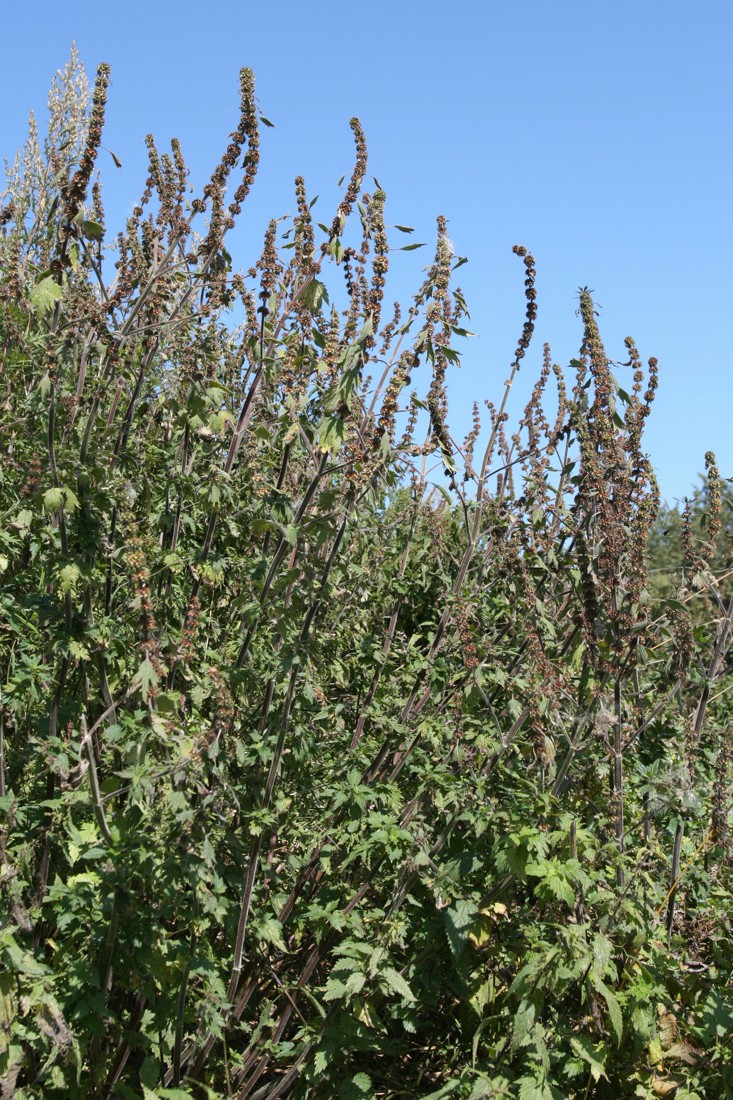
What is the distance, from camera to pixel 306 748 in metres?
3.20

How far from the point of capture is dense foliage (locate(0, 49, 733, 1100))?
9.60ft

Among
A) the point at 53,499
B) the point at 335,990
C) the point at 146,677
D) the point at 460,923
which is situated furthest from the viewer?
the point at 460,923

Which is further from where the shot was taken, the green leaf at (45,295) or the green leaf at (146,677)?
the green leaf at (45,295)

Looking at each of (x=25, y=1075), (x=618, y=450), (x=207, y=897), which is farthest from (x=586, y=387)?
(x=25, y=1075)

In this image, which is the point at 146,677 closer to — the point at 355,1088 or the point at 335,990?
the point at 335,990

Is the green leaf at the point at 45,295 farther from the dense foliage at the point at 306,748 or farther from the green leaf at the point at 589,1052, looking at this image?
the green leaf at the point at 589,1052

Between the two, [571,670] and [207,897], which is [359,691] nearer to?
[571,670]

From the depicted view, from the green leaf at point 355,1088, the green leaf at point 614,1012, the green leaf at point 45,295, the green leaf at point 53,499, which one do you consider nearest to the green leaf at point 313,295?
the green leaf at point 45,295

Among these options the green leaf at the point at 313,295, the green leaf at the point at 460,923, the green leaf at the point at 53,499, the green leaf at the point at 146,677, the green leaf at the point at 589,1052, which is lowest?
the green leaf at the point at 589,1052

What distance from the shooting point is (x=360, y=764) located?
357 cm

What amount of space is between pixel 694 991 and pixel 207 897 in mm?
2097

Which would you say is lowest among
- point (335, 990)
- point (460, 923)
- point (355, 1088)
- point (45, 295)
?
point (355, 1088)

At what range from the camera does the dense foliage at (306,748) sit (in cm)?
293

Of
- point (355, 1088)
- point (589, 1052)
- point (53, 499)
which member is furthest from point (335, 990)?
point (53, 499)
